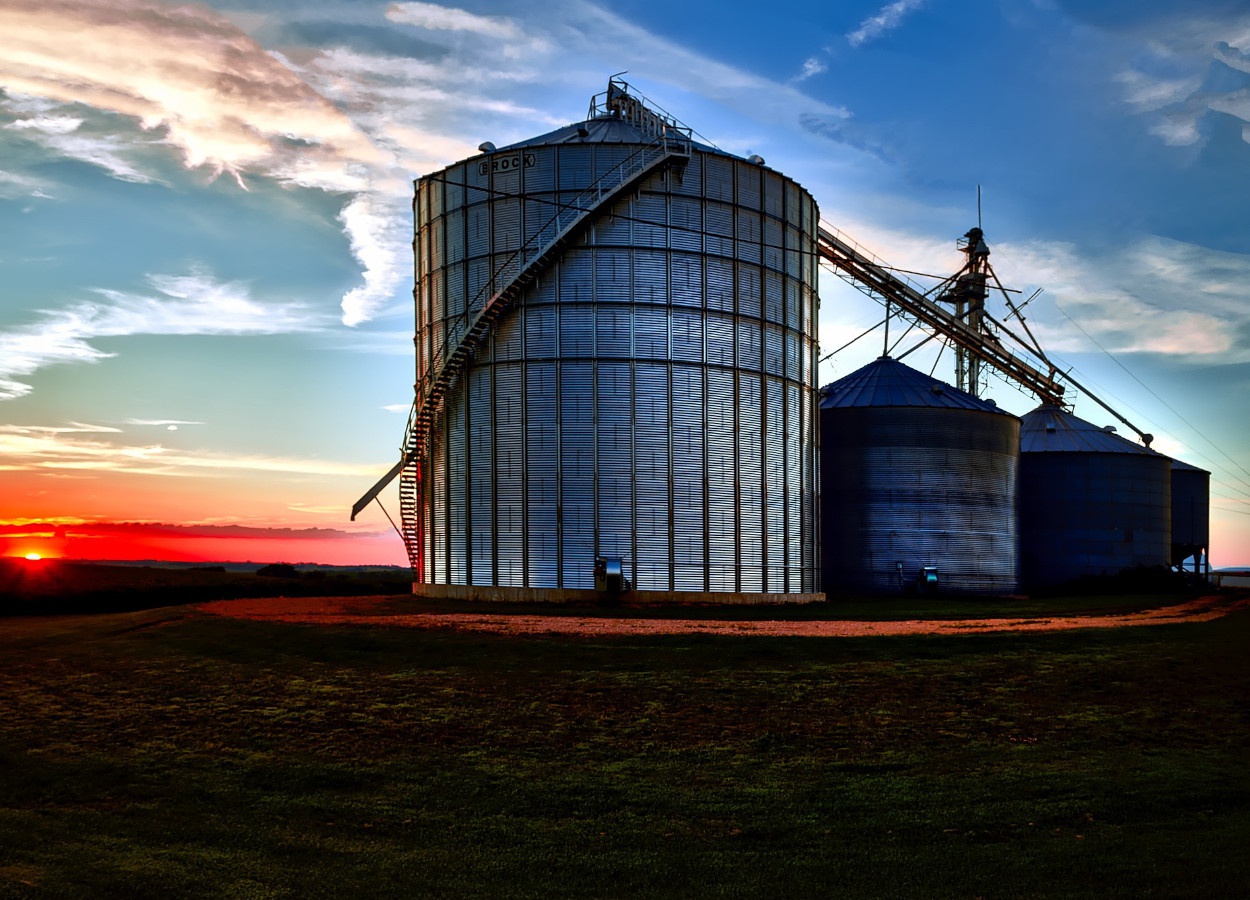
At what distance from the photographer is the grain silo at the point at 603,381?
47625 millimetres

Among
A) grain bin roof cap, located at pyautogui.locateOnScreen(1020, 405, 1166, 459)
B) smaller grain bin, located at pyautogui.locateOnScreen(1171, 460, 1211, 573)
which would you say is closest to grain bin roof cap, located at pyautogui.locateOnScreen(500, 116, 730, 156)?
grain bin roof cap, located at pyautogui.locateOnScreen(1020, 405, 1166, 459)

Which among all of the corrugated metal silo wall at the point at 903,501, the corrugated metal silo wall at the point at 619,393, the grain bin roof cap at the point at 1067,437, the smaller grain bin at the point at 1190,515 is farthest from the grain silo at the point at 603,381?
the smaller grain bin at the point at 1190,515

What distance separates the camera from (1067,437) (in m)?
76.0

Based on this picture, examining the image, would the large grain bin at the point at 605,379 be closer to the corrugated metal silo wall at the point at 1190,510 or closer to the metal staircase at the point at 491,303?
the metal staircase at the point at 491,303

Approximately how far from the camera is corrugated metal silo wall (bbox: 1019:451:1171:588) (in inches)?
2869

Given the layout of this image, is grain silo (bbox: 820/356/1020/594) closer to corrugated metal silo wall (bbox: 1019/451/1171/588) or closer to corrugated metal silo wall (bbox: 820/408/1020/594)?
corrugated metal silo wall (bbox: 820/408/1020/594)

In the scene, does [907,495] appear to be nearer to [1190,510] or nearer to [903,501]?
[903,501]

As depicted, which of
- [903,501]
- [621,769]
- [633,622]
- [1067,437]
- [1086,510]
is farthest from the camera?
[1067,437]

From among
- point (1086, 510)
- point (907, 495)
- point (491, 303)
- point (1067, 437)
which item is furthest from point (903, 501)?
point (491, 303)

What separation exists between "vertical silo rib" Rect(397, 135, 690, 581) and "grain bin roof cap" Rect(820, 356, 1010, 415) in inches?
789

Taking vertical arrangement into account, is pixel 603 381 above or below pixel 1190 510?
above

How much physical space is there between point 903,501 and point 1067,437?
20310 mm

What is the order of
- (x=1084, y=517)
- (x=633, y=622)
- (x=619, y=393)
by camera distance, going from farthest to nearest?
1. (x=1084, y=517)
2. (x=619, y=393)
3. (x=633, y=622)

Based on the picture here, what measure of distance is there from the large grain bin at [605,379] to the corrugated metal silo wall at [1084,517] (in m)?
27.6
